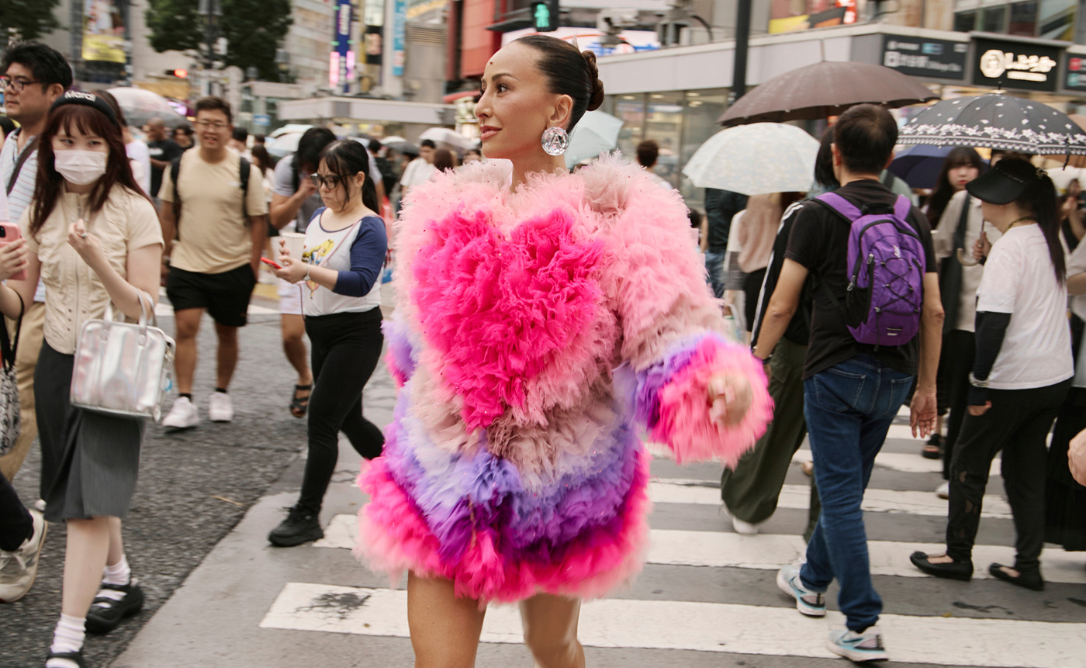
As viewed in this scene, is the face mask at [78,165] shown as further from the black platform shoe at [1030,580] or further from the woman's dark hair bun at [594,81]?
the black platform shoe at [1030,580]

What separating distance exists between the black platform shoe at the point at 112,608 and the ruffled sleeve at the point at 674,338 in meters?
2.43

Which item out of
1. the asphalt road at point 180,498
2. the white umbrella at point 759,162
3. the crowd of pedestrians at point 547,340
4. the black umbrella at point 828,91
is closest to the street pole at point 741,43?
the black umbrella at point 828,91

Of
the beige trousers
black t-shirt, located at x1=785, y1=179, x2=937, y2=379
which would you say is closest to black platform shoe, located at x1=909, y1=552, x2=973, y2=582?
black t-shirt, located at x1=785, y1=179, x2=937, y2=379

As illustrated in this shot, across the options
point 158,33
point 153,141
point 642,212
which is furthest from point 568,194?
point 158,33

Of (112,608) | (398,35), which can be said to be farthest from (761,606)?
(398,35)

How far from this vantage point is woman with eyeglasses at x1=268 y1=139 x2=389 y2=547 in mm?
4309

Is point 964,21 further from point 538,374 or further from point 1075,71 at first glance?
point 538,374

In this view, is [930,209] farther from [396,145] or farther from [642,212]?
[396,145]

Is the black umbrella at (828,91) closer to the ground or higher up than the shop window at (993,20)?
closer to the ground

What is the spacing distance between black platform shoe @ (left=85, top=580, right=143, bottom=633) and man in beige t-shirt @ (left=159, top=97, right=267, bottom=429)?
2.64 metres

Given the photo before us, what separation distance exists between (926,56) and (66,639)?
13.7 m

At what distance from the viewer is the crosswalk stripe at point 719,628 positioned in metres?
3.54

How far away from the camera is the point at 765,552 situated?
4570 millimetres

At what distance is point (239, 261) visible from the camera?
612 centimetres
